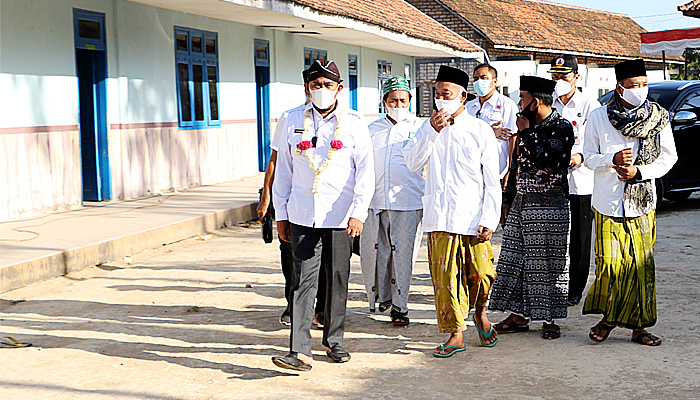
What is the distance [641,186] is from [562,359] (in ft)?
4.28

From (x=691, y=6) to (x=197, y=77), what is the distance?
1354 centimetres

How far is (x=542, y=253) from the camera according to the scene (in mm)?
5980

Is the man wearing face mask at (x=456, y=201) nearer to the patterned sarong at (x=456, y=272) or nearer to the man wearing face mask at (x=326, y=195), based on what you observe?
the patterned sarong at (x=456, y=272)

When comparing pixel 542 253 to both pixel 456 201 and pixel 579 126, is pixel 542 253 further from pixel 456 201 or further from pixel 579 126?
pixel 579 126

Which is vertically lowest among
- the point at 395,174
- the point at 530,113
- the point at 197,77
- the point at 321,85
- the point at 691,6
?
the point at 395,174

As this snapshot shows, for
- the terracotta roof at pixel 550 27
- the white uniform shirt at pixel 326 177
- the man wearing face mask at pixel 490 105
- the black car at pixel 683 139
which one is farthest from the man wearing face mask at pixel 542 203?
the terracotta roof at pixel 550 27

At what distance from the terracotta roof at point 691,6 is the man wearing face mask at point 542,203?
17.9 metres

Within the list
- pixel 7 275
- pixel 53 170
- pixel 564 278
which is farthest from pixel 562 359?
pixel 53 170

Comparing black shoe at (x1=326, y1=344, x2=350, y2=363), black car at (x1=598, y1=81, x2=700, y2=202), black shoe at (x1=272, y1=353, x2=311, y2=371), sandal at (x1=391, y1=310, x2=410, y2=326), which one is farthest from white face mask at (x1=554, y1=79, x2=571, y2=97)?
black car at (x1=598, y1=81, x2=700, y2=202)

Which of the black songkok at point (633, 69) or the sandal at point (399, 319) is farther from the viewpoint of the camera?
the sandal at point (399, 319)

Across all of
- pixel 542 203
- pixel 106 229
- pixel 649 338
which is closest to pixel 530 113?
pixel 542 203

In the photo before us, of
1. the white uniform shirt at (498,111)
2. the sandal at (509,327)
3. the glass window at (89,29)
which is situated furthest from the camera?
the glass window at (89,29)

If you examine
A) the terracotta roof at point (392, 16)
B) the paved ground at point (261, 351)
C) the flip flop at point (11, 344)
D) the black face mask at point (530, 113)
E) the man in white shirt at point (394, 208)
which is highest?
the terracotta roof at point (392, 16)

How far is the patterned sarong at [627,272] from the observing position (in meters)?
5.75
